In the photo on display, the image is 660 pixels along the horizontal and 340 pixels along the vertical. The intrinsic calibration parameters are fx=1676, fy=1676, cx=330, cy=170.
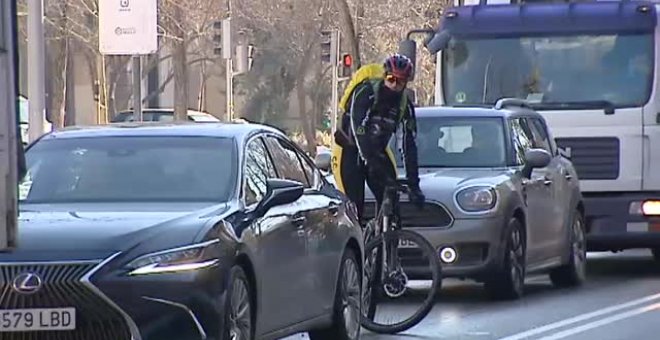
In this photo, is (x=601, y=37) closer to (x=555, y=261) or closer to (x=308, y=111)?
(x=555, y=261)

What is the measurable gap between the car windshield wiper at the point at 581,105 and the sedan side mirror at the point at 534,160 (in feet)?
8.58

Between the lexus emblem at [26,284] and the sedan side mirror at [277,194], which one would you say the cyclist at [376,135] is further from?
the lexus emblem at [26,284]

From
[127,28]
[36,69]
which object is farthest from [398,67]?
[36,69]

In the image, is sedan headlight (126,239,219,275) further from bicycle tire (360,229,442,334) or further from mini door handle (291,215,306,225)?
bicycle tire (360,229,442,334)

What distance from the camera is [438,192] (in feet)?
45.6

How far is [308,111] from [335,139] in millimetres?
51116

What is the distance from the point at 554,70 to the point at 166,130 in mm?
8209

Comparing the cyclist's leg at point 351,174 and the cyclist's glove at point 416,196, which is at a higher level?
the cyclist's leg at point 351,174

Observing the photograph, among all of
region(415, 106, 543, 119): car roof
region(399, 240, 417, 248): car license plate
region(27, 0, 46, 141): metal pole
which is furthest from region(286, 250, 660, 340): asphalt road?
region(27, 0, 46, 141): metal pole

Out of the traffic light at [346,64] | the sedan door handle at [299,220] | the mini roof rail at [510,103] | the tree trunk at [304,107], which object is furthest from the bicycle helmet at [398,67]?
the tree trunk at [304,107]

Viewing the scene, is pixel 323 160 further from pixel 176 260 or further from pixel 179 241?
pixel 176 260

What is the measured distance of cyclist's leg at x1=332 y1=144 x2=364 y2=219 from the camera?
12.3 meters

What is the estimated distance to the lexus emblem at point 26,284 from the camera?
27.2 feet

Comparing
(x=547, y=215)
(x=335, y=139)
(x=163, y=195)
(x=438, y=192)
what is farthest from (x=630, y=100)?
(x=163, y=195)
